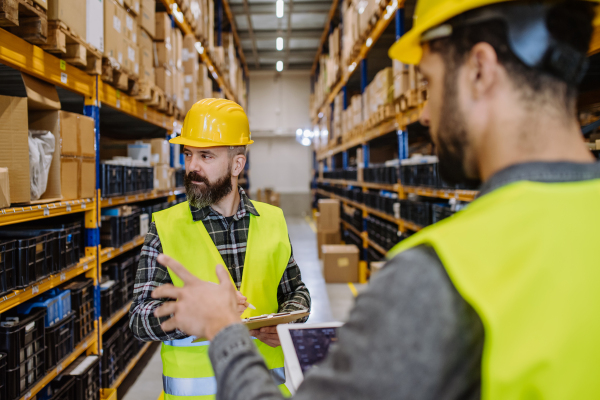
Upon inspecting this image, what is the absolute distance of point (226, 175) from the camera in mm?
2029

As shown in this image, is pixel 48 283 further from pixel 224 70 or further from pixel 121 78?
pixel 224 70

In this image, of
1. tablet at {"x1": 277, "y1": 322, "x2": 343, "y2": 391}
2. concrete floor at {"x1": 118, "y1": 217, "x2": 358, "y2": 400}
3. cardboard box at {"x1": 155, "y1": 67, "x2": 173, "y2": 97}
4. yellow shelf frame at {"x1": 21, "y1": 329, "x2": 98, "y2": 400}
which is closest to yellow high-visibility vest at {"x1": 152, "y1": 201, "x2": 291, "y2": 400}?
concrete floor at {"x1": 118, "y1": 217, "x2": 358, "y2": 400}

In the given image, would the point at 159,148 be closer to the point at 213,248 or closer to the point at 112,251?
the point at 112,251

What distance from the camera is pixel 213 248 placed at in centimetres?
175

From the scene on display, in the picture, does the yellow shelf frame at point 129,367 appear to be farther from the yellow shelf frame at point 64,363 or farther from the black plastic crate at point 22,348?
the black plastic crate at point 22,348

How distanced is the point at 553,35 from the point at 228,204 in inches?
63.0

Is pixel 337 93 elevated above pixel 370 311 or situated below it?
above

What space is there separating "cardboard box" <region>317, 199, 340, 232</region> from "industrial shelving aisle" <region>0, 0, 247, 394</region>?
13.5ft

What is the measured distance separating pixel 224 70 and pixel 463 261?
9054 mm

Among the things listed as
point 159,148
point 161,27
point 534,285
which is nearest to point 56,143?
point 159,148

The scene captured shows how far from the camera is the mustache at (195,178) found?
6.45 ft

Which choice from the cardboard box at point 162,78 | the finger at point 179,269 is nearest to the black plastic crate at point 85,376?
the finger at point 179,269

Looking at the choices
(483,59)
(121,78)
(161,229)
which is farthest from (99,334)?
(483,59)

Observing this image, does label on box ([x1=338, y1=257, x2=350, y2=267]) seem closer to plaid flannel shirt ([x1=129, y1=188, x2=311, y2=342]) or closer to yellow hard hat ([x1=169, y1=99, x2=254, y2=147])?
plaid flannel shirt ([x1=129, y1=188, x2=311, y2=342])
